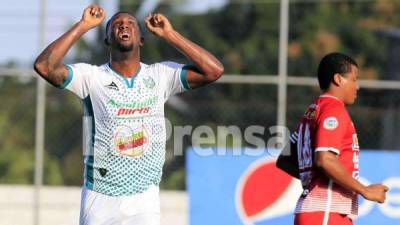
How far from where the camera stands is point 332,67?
6.53 m

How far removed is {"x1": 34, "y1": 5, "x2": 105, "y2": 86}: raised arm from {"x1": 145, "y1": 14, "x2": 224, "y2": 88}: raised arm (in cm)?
37

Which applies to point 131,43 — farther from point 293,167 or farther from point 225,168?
point 225,168

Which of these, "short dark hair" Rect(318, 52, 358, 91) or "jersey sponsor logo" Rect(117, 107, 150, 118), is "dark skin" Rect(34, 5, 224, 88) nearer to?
"jersey sponsor logo" Rect(117, 107, 150, 118)

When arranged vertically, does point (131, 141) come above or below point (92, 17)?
below

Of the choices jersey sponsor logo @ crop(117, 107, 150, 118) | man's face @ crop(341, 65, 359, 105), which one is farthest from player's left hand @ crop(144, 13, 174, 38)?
man's face @ crop(341, 65, 359, 105)

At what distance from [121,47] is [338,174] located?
5.47 feet

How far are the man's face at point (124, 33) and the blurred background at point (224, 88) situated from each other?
5301 millimetres

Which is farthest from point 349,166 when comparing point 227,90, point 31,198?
point 227,90

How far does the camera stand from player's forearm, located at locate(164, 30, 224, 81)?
6.77 m

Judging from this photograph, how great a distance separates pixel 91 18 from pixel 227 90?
1346 centimetres

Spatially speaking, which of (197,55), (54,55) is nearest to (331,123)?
(197,55)

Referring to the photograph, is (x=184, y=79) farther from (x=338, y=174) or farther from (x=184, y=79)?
(x=338, y=174)

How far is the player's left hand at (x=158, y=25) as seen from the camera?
22.1 feet

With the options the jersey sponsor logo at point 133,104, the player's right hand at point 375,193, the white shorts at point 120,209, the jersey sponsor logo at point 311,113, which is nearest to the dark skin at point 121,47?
the jersey sponsor logo at point 133,104
